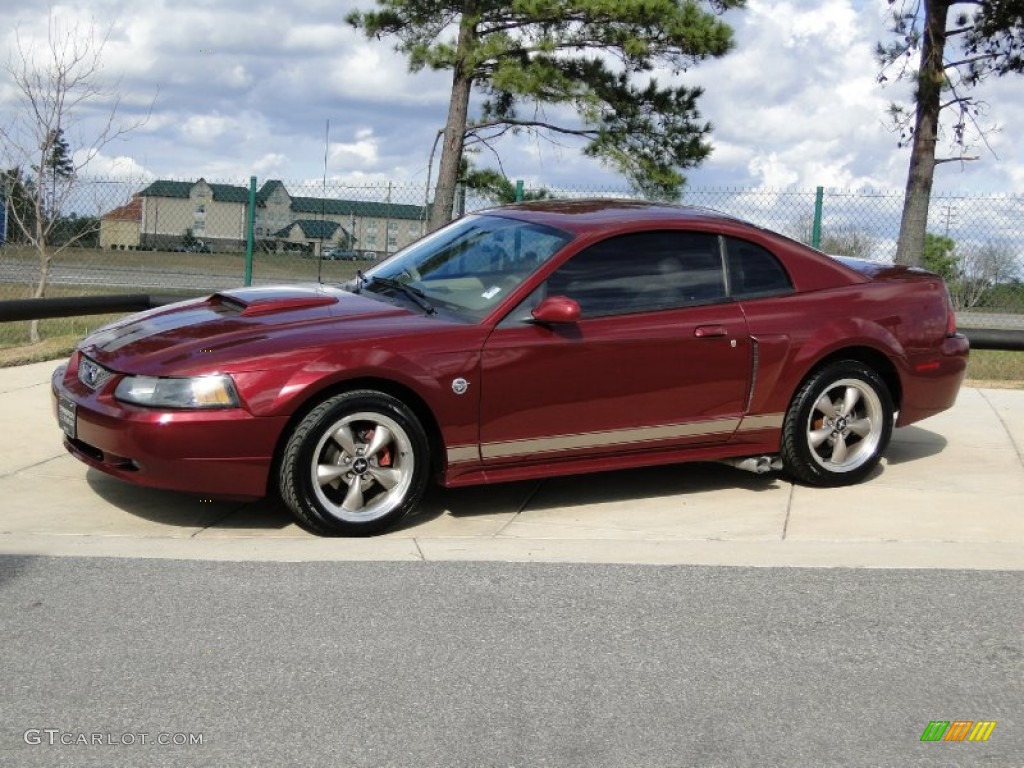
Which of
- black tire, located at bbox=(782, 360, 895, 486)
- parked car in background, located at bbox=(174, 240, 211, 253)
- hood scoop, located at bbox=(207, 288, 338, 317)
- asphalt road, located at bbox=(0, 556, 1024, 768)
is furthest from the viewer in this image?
parked car in background, located at bbox=(174, 240, 211, 253)

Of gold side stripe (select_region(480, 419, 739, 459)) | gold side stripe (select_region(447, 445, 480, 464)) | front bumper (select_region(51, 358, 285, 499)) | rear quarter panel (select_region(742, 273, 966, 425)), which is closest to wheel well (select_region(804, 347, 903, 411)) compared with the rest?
rear quarter panel (select_region(742, 273, 966, 425))

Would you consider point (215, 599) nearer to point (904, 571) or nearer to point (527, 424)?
point (527, 424)

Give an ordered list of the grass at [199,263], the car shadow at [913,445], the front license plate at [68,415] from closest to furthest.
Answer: the front license plate at [68,415] < the car shadow at [913,445] < the grass at [199,263]

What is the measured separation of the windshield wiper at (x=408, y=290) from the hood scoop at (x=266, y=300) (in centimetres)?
37

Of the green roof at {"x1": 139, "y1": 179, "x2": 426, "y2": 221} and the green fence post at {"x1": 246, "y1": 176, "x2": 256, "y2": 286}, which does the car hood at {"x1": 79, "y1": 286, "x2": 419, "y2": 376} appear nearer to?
the green roof at {"x1": 139, "y1": 179, "x2": 426, "y2": 221}

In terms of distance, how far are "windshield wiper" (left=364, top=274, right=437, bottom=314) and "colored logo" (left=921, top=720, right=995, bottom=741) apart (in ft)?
10.5

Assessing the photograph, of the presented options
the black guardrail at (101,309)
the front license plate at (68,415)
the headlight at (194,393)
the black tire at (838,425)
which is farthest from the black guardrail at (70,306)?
the black tire at (838,425)

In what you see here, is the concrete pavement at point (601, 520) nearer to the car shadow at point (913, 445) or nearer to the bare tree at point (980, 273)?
the car shadow at point (913, 445)

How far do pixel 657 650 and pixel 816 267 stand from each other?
127 inches

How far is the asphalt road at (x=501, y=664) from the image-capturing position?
370 centimetres

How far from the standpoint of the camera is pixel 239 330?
5898mm

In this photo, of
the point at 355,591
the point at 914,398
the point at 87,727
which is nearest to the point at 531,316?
the point at 355,591

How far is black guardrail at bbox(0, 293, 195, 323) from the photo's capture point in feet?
32.7

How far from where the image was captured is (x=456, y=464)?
6.06m
